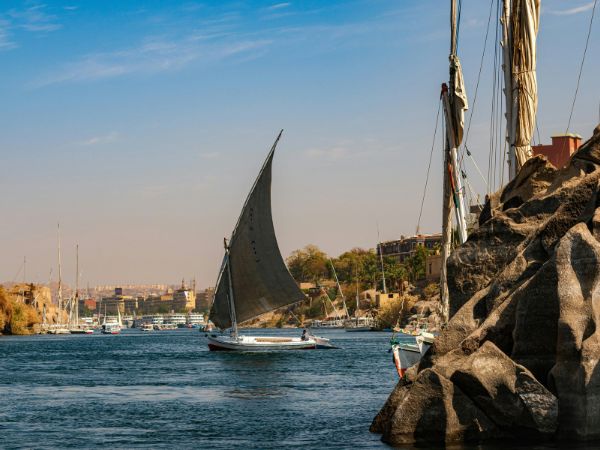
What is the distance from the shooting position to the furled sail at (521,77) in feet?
99.6

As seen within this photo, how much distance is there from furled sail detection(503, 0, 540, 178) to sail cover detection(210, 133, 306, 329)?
1157 inches

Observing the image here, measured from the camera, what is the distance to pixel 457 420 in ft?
65.9

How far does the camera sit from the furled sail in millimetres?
30359

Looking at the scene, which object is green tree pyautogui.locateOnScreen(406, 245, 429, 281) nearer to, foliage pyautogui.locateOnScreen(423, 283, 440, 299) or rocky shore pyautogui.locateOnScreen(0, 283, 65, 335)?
foliage pyautogui.locateOnScreen(423, 283, 440, 299)

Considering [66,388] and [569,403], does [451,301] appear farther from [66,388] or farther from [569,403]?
[66,388]

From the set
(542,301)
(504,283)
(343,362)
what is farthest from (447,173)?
(343,362)

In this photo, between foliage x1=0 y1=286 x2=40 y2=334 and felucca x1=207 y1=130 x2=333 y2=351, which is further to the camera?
foliage x1=0 y1=286 x2=40 y2=334

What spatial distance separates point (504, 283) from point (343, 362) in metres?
35.4

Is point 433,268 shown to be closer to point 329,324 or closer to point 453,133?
point 329,324

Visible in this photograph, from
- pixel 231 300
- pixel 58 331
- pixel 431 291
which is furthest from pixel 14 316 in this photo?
pixel 231 300

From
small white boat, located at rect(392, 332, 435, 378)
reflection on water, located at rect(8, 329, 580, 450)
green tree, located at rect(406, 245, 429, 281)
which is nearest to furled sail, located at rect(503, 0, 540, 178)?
reflection on water, located at rect(8, 329, 580, 450)

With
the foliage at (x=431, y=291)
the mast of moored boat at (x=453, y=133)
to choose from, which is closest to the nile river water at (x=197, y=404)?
the mast of moored boat at (x=453, y=133)

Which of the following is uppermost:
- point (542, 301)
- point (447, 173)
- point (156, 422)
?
point (447, 173)

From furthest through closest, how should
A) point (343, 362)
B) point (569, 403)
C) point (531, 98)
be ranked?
1. point (343, 362)
2. point (531, 98)
3. point (569, 403)
